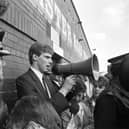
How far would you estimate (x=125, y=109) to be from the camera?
5.16 ft

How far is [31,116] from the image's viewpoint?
3.89 feet

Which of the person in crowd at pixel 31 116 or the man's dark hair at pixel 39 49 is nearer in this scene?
the person in crowd at pixel 31 116

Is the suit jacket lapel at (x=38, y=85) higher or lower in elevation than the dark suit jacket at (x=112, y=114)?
higher

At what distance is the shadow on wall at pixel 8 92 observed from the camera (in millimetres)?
2816

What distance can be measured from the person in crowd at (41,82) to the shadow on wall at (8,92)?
0.67 m

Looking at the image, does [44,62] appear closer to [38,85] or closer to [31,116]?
[38,85]

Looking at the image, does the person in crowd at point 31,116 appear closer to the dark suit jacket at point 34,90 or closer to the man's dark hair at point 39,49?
the dark suit jacket at point 34,90

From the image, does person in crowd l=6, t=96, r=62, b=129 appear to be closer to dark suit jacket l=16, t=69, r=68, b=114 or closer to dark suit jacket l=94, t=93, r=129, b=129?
dark suit jacket l=94, t=93, r=129, b=129

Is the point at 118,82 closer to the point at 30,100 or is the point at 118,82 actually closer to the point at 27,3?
the point at 30,100

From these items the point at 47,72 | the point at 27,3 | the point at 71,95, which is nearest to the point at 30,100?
the point at 47,72

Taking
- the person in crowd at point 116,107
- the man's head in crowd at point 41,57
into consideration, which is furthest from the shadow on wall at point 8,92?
the person in crowd at point 116,107

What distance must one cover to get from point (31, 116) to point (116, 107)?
26.4 inches

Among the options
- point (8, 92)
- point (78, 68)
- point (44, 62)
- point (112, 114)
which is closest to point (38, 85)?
point (44, 62)

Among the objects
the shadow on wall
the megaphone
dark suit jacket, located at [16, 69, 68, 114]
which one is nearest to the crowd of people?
dark suit jacket, located at [16, 69, 68, 114]
